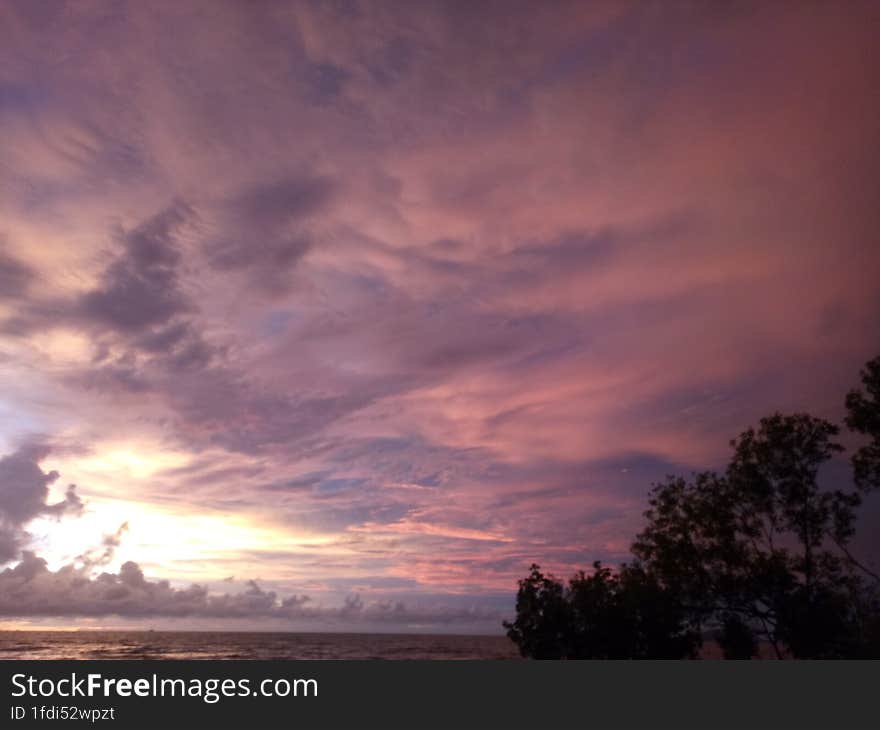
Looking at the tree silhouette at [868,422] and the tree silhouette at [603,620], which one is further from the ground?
the tree silhouette at [868,422]

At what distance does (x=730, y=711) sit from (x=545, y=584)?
1857 centimetres

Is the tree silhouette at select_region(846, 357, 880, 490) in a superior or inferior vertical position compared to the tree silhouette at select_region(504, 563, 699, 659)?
superior

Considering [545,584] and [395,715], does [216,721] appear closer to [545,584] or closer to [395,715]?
[395,715]

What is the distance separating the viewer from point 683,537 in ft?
96.4

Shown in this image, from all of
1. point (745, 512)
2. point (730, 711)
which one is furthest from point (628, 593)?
point (730, 711)

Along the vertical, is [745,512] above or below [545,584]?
above

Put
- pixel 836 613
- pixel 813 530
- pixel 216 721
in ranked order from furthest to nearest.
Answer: pixel 813 530, pixel 836 613, pixel 216 721

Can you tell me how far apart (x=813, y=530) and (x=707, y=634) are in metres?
6.60

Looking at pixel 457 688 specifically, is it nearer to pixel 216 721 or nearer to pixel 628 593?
pixel 216 721

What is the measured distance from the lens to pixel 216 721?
1069 cm

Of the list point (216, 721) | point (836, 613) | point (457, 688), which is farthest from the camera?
point (836, 613)

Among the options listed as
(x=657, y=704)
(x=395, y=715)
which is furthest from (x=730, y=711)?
(x=395, y=715)

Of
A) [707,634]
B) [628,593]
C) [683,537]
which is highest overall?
[683,537]

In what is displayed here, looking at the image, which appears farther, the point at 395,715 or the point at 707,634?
the point at 707,634
